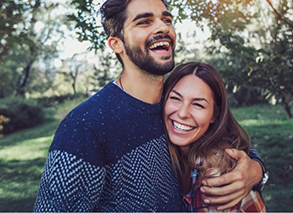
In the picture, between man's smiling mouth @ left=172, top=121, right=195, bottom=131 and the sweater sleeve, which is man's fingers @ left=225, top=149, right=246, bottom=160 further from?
the sweater sleeve

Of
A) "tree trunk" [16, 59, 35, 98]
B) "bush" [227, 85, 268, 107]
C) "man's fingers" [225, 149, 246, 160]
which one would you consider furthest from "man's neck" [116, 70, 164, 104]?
"tree trunk" [16, 59, 35, 98]

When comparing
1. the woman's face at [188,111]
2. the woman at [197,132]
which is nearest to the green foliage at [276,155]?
the woman at [197,132]

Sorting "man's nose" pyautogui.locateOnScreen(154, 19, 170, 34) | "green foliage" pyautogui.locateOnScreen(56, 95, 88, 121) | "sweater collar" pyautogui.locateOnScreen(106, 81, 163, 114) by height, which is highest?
"man's nose" pyautogui.locateOnScreen(154, 19, 170, 34)

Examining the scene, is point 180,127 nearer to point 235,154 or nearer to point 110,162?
point 235,154

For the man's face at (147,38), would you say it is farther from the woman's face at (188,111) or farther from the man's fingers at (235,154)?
the man's fingers at (235,154)

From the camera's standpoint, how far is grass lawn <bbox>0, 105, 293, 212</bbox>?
491cm

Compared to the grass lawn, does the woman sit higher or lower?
higher

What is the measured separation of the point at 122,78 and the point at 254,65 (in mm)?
2831

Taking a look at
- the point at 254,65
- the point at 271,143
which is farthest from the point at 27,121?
the point at 254,65

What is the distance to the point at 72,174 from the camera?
1436 millimetres

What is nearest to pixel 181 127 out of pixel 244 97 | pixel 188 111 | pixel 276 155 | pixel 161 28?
pixel 188 111

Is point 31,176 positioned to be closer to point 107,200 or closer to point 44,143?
point 44,143

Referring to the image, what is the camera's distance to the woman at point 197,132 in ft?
6.88

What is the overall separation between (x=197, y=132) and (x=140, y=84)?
699 millimetres
